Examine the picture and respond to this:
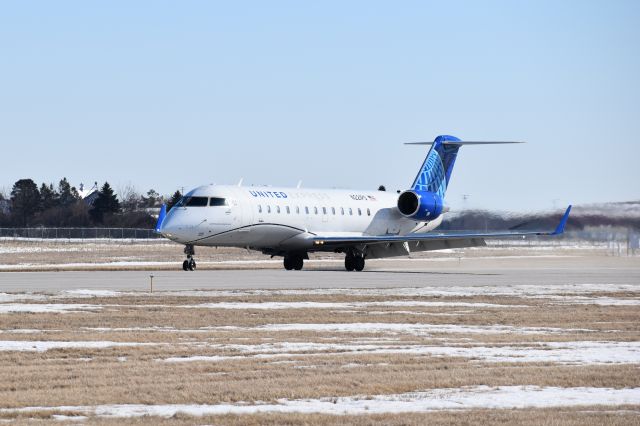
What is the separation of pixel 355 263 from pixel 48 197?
4185 inches

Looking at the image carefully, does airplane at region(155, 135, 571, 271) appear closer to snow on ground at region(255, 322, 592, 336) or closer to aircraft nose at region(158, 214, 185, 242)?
aircraft nose at region(158, 214, 185, 242)

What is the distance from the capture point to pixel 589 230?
5803 centimetres

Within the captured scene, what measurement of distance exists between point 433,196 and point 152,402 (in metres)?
43.5

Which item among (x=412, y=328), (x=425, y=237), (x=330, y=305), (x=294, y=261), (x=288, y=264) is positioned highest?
(x=425, y=237)

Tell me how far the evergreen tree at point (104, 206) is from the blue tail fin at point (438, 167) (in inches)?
3135

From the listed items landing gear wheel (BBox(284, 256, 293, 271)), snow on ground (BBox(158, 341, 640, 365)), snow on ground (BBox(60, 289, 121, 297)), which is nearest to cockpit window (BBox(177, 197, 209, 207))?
landing gear wheel (BBox(284, 256, 293, 271))

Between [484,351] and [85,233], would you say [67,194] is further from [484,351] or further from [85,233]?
[484,351]

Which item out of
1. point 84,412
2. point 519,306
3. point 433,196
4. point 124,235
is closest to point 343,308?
point 519,306

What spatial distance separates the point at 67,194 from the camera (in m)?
159

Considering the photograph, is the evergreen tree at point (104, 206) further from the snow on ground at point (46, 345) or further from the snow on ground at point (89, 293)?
the snow on ground at point (46, 345)

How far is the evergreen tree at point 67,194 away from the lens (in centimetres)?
15625

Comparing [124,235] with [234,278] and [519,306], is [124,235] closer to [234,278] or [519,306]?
[234,278]

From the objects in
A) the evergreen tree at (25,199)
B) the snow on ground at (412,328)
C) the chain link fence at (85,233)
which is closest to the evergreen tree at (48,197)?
the evergreen tree at (25,199)

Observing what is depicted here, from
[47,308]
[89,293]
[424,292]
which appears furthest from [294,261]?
[47,308]
